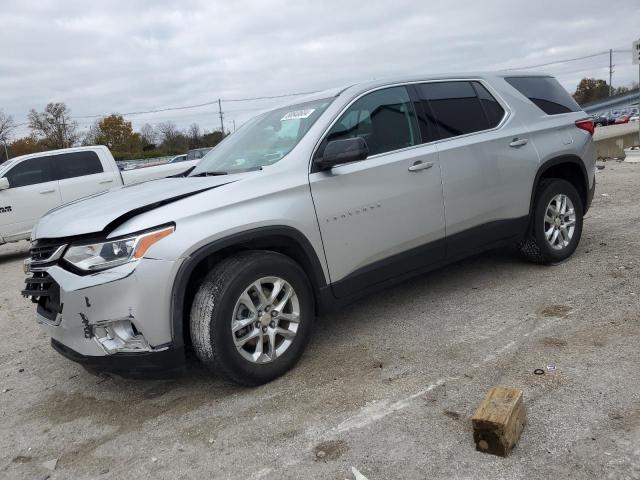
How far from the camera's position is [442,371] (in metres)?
3.35

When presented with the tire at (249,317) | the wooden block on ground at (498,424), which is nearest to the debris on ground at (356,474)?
the wooden block on ground at (498,424)

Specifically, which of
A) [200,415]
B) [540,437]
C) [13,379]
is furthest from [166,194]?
[540,437]

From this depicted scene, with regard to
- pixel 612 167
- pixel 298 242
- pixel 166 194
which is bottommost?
pixel 612 167

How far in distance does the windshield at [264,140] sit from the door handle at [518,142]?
1767 mm

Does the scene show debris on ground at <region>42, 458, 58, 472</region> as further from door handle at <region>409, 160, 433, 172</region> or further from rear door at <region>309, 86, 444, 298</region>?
door handle at <region>409, 160, 433, 172</region>

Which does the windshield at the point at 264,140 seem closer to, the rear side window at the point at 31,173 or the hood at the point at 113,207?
the hood at the point at 113,207

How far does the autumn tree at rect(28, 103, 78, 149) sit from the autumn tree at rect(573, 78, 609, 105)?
83891 mm

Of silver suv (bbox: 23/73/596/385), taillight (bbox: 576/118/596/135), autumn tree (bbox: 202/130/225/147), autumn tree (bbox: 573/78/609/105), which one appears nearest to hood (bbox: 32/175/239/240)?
silver suv (bbox: 23/73/596/385)

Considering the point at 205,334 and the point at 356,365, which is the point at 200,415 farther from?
the point at 356,365

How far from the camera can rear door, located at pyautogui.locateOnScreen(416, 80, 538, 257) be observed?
4348 mm

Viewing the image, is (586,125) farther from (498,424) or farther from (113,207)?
(113,207)

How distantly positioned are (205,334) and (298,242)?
2.72ft

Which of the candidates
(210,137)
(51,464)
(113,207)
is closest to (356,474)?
(51,464)

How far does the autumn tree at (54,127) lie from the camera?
6712 cm
